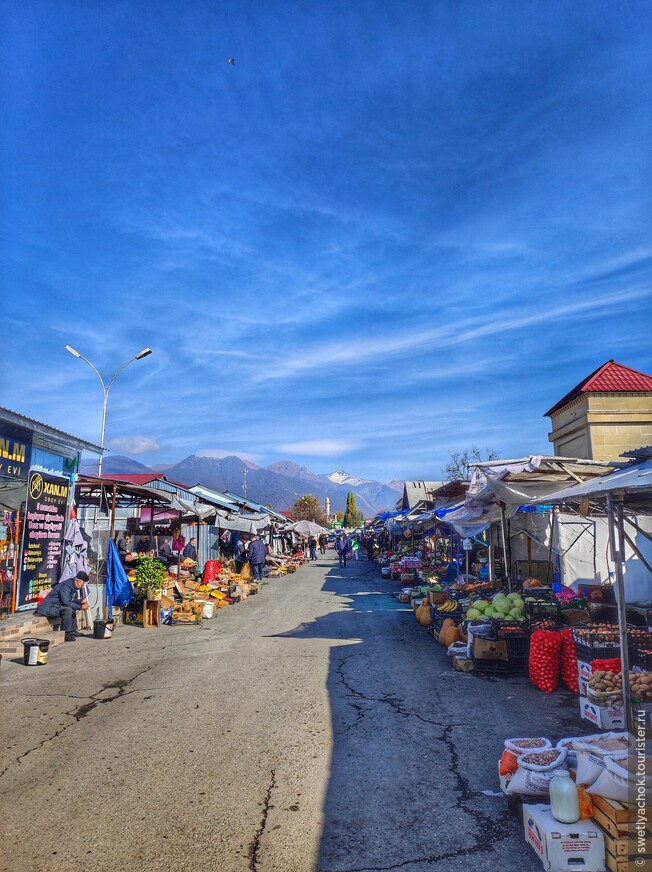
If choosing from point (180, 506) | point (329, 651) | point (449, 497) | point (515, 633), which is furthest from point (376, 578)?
point (515, 633)

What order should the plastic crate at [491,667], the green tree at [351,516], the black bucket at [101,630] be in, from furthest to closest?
the green tree at [351,516]
the black bucket at [101,630]
the plastic crate at [491,667]

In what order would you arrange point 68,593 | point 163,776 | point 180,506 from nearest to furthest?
1. point 163,776
2. point 68,593
3. point 180,506

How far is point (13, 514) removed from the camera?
11664mm

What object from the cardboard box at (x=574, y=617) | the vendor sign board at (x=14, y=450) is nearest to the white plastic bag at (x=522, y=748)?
the cardboard box at (x=574, y=617)

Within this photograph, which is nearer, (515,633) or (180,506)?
(515,633)

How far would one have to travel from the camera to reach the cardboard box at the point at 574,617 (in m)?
9.19

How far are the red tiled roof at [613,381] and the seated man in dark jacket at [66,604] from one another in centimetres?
1886

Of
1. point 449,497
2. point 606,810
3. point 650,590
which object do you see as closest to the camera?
point 606,810

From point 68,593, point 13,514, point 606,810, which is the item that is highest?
point 13,514

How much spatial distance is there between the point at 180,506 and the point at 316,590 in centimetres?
719

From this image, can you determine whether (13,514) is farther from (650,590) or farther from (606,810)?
(650,590)

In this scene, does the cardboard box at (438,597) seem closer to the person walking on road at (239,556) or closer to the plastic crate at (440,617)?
the plastic crate at (440,617)

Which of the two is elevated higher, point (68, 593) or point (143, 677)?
point (68, 593)

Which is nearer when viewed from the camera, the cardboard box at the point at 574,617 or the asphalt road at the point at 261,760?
the asphalt road at the point at 261,760
